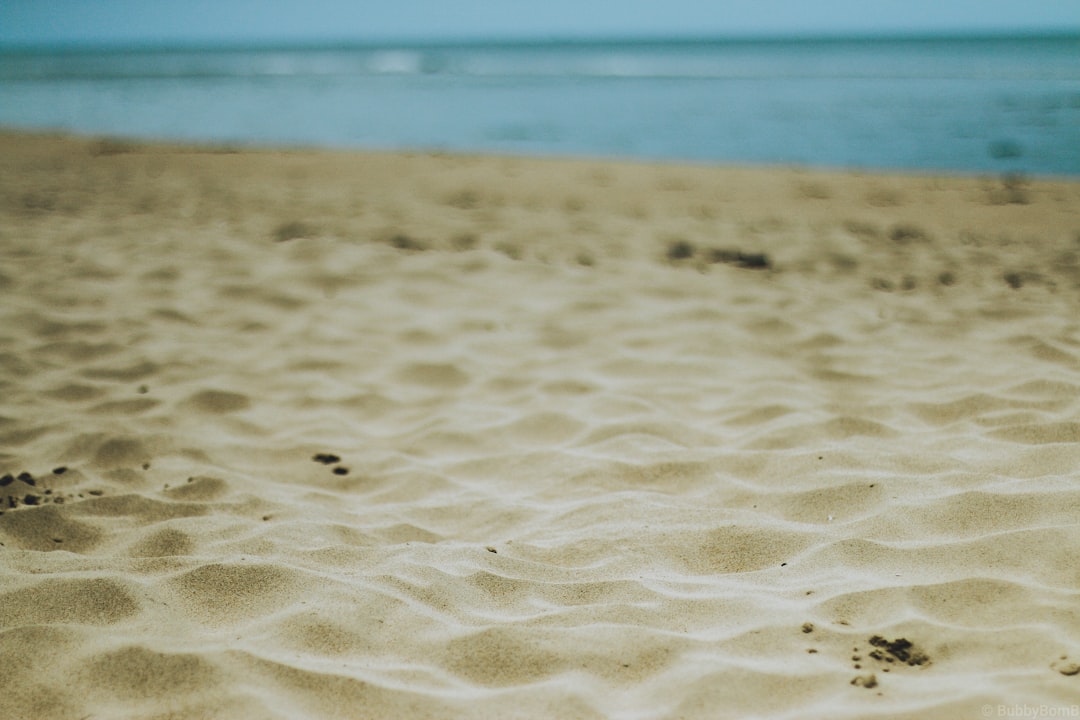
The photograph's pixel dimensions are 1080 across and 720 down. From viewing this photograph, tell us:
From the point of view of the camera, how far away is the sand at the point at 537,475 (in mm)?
1698

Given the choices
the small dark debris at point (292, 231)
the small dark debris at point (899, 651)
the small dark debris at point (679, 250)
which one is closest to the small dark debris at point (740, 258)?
the small dark debris at point (679, 250)

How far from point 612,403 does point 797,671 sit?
1615 millimetres

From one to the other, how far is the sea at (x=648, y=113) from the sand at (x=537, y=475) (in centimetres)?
537

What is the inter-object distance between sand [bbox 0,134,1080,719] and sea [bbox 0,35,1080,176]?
211 inches

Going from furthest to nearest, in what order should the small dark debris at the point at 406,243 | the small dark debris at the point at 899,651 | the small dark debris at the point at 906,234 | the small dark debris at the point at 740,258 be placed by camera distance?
1. the small dark debris at the point at 906,234
2. the small dark debris at the point at 406,243
3. the small dark debris at the point at 740,258
4. the small dark debris at the point at 899,651

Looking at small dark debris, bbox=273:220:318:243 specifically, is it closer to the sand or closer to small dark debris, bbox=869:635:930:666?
the sand

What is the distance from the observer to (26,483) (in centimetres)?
257

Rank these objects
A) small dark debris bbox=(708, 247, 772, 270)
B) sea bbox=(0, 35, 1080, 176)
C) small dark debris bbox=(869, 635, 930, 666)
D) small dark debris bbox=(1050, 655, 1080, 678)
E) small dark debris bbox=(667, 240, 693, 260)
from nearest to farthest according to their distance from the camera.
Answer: small dark debris bbox=(1050, 655, 1080, 678) → small dark debris bbox=(869, 635, 930, 666) → small dark debris bbox=(708, 247, 772, 270) → small dark debris bbox=(667, 240, 693, 260) → sea bbox=(0, 35, 1080, 176)

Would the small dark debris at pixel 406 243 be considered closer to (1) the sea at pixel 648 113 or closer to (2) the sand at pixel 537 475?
(2) the sand at pixel 537 475

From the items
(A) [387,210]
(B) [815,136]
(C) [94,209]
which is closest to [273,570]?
(A) [387,210]

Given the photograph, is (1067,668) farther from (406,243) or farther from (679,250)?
(406,243)

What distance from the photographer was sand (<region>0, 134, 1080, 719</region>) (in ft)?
5.57

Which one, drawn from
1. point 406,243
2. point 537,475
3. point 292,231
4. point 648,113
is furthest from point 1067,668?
point 648,113

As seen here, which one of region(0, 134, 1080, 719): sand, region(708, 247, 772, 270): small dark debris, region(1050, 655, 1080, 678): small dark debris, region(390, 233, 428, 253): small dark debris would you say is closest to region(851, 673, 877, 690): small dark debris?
region(0, 134, 1080, 719): sand
